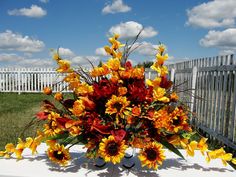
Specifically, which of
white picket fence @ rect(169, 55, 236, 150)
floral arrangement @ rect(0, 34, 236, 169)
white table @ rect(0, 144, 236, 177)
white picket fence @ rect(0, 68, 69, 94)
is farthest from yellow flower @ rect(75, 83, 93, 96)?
white picket fence @ rect(0, 68, 69, 94)

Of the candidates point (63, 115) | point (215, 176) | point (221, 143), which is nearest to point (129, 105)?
point (63, 115)

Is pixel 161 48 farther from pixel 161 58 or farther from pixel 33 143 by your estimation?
pixel 33 143

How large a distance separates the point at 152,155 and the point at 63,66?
0.67 m

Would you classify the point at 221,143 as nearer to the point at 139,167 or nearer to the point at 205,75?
the point at 205,75

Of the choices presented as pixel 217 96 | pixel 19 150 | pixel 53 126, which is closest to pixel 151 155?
pixel 53 126

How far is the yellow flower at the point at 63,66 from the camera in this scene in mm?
1840

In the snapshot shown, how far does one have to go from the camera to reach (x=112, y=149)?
1.60 metres

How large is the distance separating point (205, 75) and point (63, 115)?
5537mm

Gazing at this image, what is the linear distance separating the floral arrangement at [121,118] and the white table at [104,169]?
0.08 metres

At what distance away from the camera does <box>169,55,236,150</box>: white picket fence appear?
5.52m

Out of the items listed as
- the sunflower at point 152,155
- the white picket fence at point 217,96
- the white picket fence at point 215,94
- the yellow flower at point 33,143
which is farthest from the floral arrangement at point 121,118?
the white picket fence at point 217,96

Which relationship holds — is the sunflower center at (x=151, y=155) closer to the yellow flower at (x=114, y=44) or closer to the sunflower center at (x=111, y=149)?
the sunflower center at (x=111, y=149)

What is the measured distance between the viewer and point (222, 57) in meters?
6.01

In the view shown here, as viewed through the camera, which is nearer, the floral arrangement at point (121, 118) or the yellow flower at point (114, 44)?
the floral arrangement at point (121, 118)
